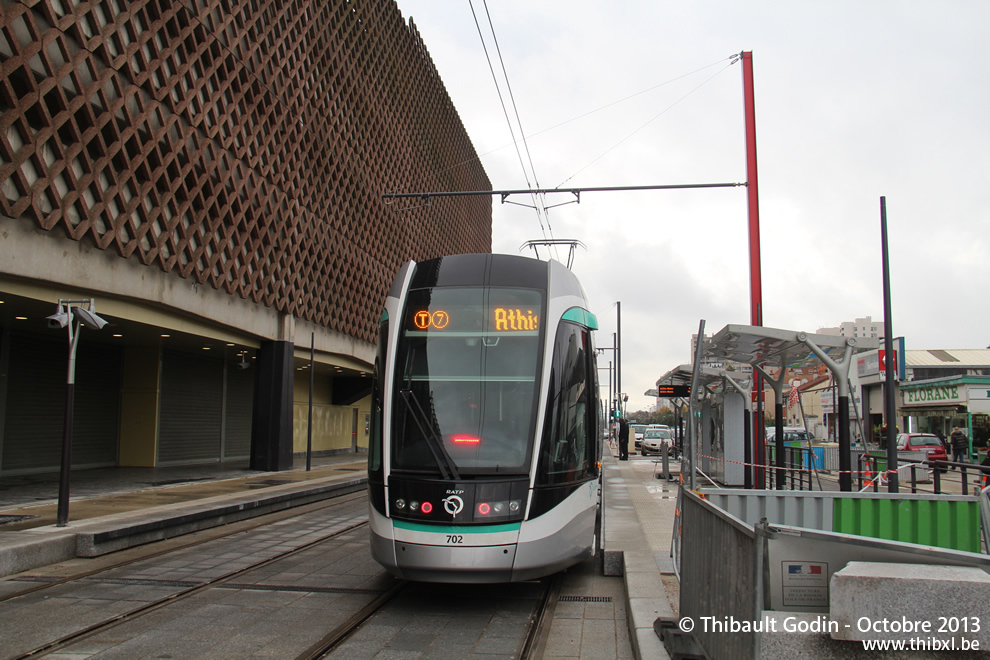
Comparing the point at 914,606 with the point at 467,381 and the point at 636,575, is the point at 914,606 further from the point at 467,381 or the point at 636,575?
the point at 467,381

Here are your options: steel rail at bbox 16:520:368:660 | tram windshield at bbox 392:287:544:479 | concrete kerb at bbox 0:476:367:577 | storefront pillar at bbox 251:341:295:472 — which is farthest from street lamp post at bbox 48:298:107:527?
storefront pillar at bbox 251:341:295:472

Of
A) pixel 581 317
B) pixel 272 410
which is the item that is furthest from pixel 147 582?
pixel 272 410

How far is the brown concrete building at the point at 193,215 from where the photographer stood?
1312cm

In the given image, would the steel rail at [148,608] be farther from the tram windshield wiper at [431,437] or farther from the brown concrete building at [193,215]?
the brown concrete building at [193,215]

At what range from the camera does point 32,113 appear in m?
13.0

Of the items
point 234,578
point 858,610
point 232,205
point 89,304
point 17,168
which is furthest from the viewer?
point 232,205

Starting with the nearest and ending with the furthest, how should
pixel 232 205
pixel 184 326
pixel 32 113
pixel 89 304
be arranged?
pixel 89 304 → pixel 32 113 → pixel 184 326 → pixel 232 205

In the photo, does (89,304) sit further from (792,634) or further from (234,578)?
(792,634)

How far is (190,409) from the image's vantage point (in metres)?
24.3

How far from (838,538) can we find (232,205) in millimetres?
18421

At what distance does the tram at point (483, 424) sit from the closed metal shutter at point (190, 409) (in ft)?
56.6

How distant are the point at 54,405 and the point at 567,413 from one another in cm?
1662

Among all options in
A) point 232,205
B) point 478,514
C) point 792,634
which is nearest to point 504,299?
point 478,514

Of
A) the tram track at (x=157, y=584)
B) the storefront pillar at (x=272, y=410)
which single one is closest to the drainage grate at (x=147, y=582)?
the tram track at (x=157, y=584)
